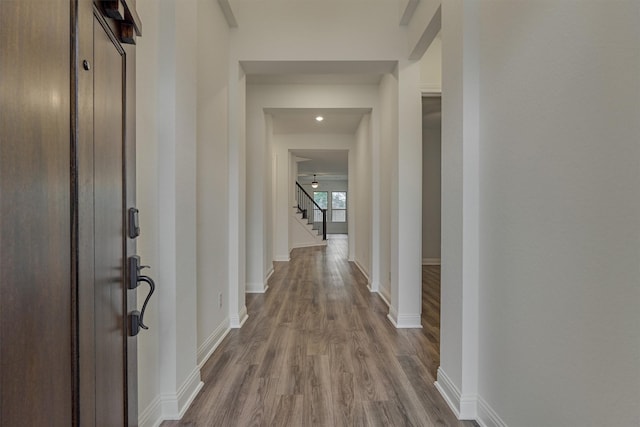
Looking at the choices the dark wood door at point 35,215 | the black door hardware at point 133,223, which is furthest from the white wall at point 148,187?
the dark wood door at point 35,215

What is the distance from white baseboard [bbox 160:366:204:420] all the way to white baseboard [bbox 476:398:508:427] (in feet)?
5.43

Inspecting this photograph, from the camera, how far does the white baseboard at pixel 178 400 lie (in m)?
1.89

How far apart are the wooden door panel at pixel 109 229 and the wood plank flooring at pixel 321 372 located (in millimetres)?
1015

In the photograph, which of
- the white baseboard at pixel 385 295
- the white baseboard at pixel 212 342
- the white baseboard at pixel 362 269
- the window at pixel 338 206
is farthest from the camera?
the window at pixel 338 206

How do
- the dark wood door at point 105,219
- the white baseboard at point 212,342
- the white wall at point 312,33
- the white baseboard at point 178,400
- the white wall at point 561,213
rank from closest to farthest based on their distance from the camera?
the dark wood door at point 105,219
the white wall at point 561,213
the white baseboard at point 178,400
the white baseboard at point 212,342
the white wall at point 312,33

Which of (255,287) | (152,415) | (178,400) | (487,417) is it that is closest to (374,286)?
(255,287)

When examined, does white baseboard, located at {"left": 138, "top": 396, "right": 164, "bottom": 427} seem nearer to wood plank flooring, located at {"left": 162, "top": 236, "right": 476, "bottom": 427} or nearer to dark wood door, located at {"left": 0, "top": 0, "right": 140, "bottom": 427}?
wood plank flooring, located at {"left": 162, "top": 236, "right": 476, "bottom": 427}

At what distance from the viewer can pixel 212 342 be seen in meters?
2.85

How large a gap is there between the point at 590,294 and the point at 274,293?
409 centimetres

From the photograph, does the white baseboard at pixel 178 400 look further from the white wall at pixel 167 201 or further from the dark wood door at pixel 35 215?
Result: the dark wood door at pixel 35 215

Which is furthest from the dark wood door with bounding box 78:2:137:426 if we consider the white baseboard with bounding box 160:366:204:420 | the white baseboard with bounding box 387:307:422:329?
the white baseboard with bounding box 387:307:422:329

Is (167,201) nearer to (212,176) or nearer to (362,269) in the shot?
(212,176)

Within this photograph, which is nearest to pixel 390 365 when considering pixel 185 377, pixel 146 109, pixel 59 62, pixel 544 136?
pixel 185 377

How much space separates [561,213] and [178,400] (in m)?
2.09
